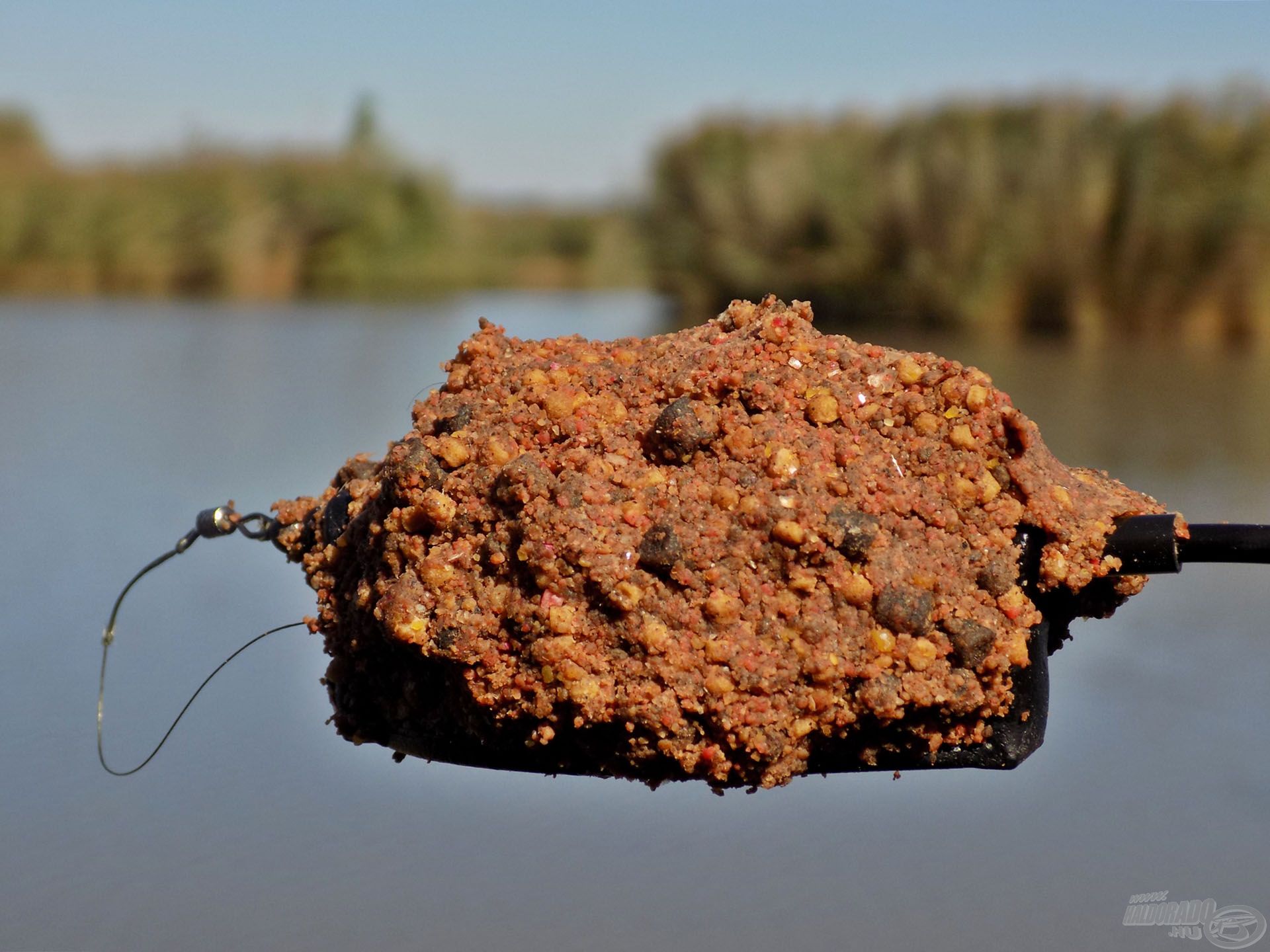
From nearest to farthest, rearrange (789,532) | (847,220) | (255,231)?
(789,532) < (847,220) < (255,231)

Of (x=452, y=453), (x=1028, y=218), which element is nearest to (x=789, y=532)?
(x=452, y=453)

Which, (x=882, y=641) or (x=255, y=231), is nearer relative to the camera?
(x=882, y=641)

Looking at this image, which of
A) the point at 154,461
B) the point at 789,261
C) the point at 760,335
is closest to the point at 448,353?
the point at 154,461

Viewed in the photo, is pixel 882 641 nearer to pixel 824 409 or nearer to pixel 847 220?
pixel 824 409

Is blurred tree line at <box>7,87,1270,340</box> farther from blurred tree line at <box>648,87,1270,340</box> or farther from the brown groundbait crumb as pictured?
the brown groundbait crumb

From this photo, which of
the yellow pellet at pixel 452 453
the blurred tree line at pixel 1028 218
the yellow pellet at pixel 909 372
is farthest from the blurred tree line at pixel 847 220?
the yellow pellet at pixel 452 453

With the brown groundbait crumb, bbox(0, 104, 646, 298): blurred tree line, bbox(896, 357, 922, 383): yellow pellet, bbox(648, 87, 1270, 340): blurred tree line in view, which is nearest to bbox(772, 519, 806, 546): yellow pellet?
the brown groundbait crumb
